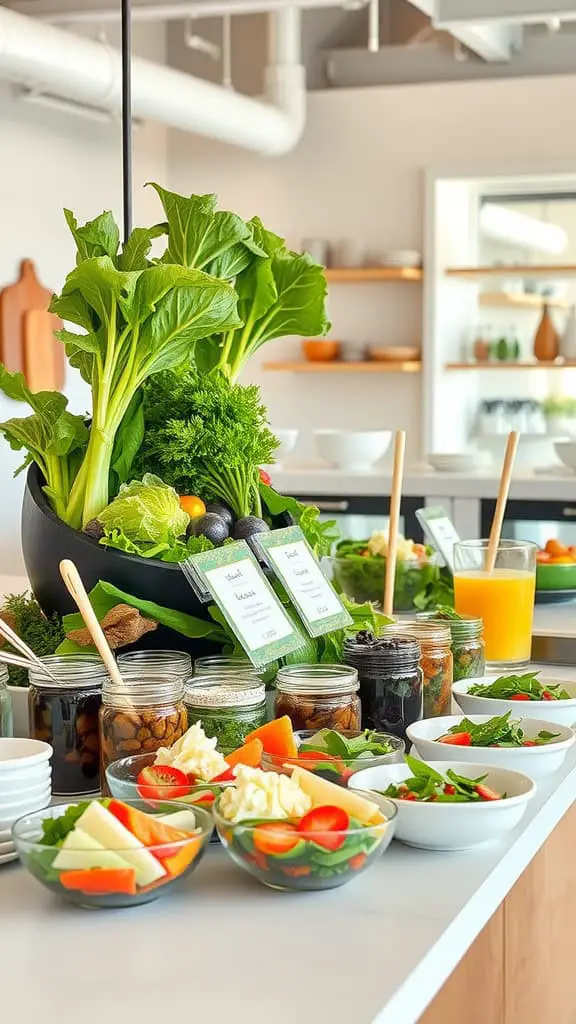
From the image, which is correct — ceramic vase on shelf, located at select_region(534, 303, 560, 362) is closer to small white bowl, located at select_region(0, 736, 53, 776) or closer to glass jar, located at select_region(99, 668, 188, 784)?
glass jar, located at select_region(99, 668, 188, 784)

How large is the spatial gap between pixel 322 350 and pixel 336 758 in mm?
6066

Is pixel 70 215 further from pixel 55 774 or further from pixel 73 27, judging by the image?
pixel 73 27

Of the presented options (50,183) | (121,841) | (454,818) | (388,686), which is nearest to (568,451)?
(50,183)

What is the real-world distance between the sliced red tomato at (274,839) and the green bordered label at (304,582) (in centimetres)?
56

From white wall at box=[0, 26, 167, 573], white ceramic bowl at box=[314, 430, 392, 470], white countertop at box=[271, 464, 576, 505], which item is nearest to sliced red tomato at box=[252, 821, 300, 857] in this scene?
white countertop at box=[271, 464, 576, 505]

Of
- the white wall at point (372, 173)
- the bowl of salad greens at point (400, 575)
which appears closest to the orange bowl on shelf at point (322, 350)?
the white wall at point (372, 173)

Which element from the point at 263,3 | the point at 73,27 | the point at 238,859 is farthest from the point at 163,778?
the point at 73,27

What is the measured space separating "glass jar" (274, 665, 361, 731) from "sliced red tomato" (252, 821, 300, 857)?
38 cm

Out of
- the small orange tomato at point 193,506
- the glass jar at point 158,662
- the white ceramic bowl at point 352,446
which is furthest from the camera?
the white ceramic bowl at point 352,446

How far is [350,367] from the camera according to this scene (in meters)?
7.32

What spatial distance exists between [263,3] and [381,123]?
177cm

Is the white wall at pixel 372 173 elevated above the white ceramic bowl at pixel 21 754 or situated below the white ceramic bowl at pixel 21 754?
above

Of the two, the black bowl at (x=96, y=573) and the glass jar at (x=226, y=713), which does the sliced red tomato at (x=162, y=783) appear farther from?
the black bowl at (x=96, y=573)

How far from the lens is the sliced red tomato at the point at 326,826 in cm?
123
